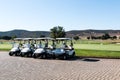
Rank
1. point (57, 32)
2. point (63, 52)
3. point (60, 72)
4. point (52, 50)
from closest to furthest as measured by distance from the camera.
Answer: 1. point (60, 72)
2. point (63, 52)
3. point (52, 50)
4. point (57, 32)

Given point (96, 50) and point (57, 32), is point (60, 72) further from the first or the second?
point (57, 32)

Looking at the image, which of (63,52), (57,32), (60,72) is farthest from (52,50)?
(57,32)

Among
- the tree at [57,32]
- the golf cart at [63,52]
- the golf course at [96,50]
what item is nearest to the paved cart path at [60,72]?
the golf cart at [63,52]

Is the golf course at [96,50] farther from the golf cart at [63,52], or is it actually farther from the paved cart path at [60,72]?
the paved cart path at [60,72]

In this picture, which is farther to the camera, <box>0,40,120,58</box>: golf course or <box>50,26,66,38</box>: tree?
<box>50,26,66,38</box>: tree

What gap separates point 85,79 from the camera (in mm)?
12461

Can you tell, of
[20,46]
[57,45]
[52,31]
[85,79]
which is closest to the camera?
[85,79]

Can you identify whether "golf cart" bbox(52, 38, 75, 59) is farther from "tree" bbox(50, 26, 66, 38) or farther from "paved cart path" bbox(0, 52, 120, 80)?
"tree" bbox(50, 26, 66, 38)

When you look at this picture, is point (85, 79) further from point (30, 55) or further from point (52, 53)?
point (30, 55)

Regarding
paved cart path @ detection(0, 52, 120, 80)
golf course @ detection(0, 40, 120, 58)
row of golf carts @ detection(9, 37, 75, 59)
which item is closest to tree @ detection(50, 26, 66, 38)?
golf course @ detection(0, 40, 120, 58)

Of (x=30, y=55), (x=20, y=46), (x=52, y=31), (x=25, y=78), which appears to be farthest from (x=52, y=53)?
(x=52, y=31)

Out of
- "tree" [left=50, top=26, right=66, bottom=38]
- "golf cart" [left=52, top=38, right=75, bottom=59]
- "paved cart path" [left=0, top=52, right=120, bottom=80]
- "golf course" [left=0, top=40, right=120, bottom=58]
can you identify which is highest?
"tree" [left=50, top=26, right=66, bottom=38]

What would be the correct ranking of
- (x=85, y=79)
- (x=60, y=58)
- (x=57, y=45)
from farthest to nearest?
(x=57, y=45) < (x=60, y=58) < (x=85, y=79)

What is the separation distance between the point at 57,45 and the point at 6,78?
1424cm
